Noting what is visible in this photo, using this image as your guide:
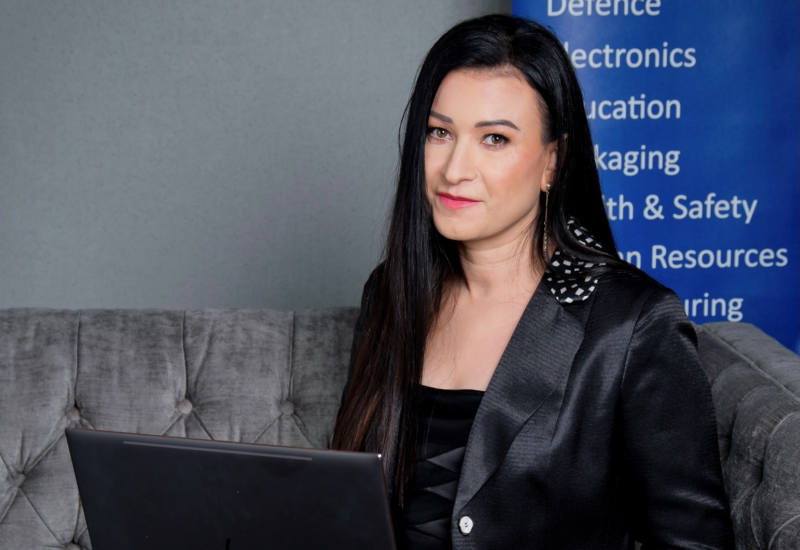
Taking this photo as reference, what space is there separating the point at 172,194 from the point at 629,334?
1.91m

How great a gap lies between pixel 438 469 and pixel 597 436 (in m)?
0.27

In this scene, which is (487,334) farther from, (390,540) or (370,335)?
(390,540)

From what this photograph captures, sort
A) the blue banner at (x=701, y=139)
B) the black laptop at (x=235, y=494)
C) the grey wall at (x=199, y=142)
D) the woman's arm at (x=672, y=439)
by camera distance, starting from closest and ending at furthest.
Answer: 1. the black laptop at (x=235, y=494)
2. the woman's arm at (x=672, y=439)
3. the blue banner at (x=701, y=139)
4. the grey wall at (x=199, y=142)

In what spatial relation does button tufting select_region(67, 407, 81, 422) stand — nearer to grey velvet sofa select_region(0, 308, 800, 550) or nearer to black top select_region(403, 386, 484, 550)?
grey velvet sofa select_region(0, 308, 800, 550)

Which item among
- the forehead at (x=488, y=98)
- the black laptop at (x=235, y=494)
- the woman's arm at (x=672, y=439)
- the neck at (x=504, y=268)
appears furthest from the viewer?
the neck at (x=504, y=268)

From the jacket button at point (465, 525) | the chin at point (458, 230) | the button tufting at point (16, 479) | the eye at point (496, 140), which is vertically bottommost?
the button tufting at point (16, 479)

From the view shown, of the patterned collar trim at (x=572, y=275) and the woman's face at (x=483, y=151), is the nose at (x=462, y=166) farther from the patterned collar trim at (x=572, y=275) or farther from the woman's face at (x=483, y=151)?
the patterned collar trim at (x=572, y=275)

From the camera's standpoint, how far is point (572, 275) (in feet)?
4.60

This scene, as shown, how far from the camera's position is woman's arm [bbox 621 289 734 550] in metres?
1.22

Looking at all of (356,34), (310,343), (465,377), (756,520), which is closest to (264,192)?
(356,34)

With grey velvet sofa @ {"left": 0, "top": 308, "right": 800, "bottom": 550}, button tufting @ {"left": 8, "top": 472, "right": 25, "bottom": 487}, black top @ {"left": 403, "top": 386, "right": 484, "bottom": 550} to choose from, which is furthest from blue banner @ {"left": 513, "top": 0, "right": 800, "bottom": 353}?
button tufting @ {"left": 8, "top": 472, "right": 25, "bottom": 487}

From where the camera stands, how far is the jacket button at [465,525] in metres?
1.29

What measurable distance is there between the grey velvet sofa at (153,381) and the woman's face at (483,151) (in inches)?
22.1

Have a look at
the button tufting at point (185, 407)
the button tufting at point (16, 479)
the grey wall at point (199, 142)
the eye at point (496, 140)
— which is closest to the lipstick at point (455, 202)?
the eye at point (496, 140)
